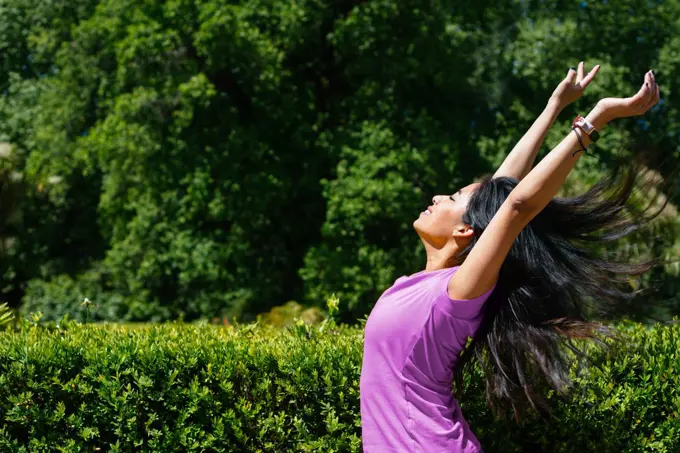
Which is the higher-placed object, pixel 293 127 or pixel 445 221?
pixel 445 221

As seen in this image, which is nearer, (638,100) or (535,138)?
(638,100)

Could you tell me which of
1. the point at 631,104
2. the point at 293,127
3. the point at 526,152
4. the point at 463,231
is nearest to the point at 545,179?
the point at 631,104

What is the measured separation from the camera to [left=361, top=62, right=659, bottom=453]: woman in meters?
2.60

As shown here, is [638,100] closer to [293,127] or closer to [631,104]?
[631,104]

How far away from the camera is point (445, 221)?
2.99 meters

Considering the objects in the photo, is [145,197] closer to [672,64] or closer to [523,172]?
[672,64]

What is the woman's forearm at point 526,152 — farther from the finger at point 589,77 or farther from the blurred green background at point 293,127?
the blurred green background at point 293,127

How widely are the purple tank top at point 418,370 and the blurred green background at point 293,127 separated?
10602mm

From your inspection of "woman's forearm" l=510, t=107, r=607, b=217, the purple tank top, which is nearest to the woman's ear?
the purple tank top

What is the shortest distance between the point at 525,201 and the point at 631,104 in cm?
47

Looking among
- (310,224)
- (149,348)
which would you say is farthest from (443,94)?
(149,348)

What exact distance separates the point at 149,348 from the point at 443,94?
13.0 meters

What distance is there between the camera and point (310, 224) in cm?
1633

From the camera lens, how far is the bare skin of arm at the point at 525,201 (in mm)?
2496
